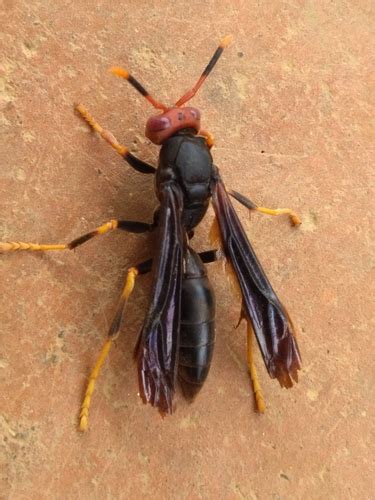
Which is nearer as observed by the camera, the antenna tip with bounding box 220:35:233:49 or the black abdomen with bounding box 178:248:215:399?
the black abdomen with bounding box 178:248:215:399

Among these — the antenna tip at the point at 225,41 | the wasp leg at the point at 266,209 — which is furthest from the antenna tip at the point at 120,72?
the wasp leg at the point at 266,209

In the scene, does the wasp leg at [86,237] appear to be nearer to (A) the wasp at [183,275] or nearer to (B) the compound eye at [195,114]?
(A) the wasp at [183,275]

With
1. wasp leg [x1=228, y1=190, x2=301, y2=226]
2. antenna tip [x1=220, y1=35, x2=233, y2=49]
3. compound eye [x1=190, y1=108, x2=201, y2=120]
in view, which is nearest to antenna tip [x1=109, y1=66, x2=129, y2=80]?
compound eye [x1=190, y1=108, x2=201, y2=120]

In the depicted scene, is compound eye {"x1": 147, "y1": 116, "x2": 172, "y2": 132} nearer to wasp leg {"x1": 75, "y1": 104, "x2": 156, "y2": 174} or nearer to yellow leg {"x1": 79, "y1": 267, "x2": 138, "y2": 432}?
wasp leg {"x1": 75, "y1": 104, "x2": 156, "y2": 174}

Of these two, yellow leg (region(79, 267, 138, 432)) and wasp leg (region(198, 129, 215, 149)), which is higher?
wasp leg (region(198, 129, 215, 149))

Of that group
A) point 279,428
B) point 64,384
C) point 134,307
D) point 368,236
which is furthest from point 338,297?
point 64,384

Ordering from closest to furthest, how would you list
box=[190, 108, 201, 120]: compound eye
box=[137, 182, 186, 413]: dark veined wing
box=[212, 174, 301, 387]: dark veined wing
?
1. box=[137, 182, 186, 413]: dark veined wing
2. box=[212, 174, 301, 387]: dark veined wing
3. box=[190, 108, 201, 120]: compound eye
